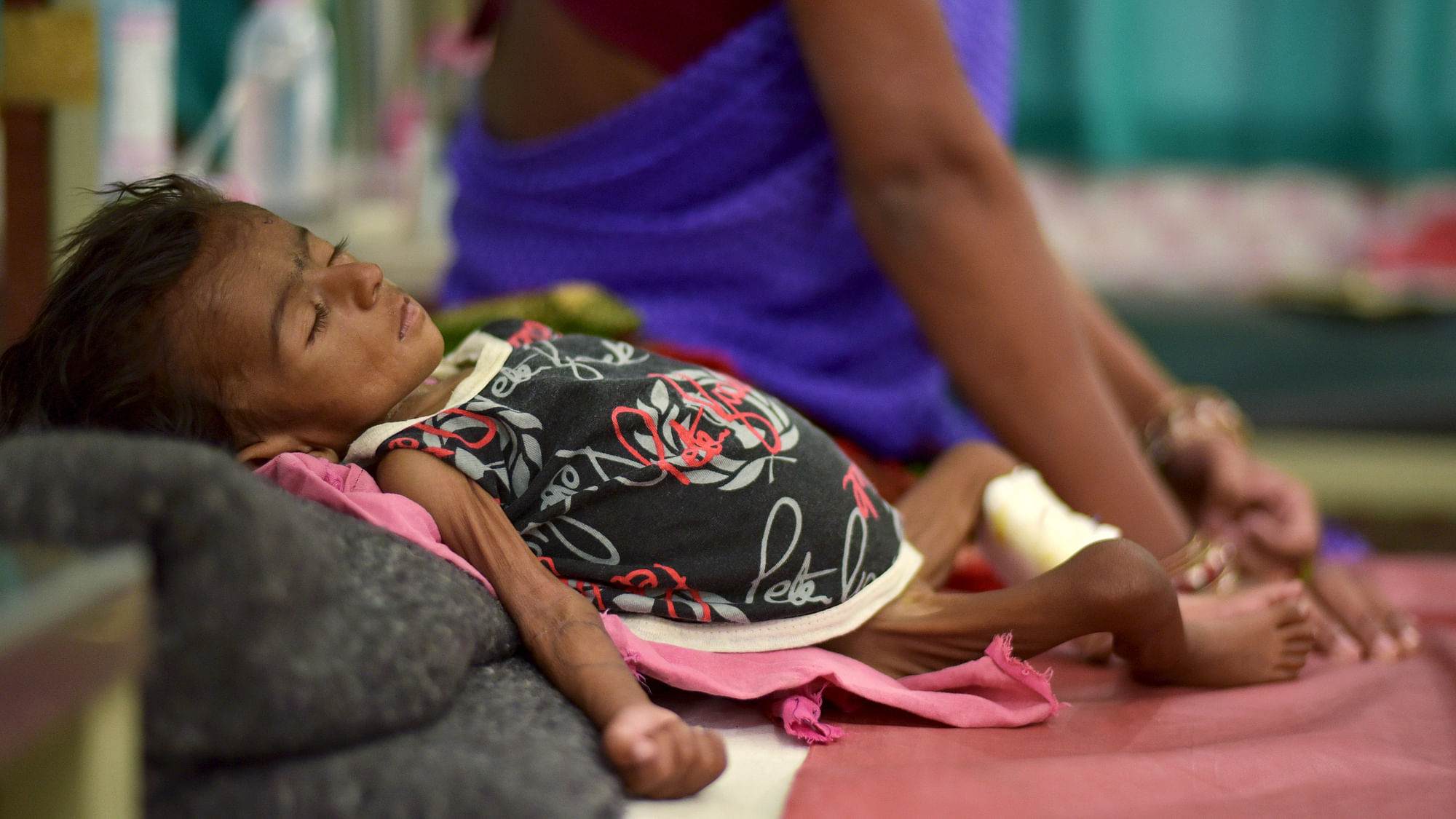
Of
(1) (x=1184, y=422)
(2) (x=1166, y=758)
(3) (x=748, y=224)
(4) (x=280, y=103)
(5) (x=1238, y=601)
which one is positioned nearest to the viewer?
(2) (x=1166, y=758)

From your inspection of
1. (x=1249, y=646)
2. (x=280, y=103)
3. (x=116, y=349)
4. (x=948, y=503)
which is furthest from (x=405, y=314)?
(x=280, y=103)

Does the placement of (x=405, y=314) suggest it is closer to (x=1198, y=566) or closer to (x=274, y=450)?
(x=274, y=450)

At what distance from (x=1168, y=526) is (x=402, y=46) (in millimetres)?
1899

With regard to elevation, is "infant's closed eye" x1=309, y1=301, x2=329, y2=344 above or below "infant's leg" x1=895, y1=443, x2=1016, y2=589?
above

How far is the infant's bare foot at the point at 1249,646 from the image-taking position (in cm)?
76

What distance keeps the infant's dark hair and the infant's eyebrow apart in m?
0.05

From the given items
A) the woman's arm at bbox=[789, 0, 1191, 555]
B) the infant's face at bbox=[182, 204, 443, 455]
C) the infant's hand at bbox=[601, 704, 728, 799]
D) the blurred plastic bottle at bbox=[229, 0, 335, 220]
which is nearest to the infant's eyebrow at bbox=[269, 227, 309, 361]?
the infant's face at bbox=[182, 204, 443, 455]

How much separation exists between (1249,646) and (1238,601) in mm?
65

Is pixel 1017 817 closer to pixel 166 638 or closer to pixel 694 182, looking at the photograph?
pixel 166 638

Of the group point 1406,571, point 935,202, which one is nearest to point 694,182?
point 935,202

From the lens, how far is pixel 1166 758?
1.98 feet

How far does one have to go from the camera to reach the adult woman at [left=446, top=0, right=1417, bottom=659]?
2.86ft

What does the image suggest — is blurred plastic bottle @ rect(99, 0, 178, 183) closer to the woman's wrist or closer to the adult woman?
the adult woman

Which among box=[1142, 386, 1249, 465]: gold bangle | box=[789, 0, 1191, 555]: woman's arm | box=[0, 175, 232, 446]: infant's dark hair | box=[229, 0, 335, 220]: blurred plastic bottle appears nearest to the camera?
box=[0, 175, 232, 446]: infant's dark hair
